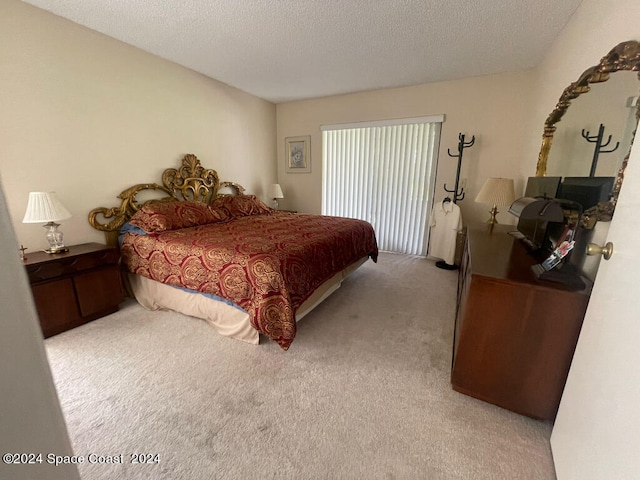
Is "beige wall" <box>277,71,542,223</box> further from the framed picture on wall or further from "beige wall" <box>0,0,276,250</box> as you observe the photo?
"beige wall" <box>0,0,276,250</box>

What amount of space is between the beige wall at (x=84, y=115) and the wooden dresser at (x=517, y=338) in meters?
3.26

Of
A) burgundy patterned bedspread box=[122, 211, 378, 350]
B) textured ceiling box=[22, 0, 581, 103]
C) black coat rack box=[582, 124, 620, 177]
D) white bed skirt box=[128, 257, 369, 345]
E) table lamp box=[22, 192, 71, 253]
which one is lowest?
white bed skirt box=[128, 257, 369, 345]

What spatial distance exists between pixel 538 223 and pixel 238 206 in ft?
10.5

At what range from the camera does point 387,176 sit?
4.07 m

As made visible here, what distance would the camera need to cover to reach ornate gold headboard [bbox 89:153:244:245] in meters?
2.62

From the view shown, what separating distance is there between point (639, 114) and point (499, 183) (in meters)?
1.49

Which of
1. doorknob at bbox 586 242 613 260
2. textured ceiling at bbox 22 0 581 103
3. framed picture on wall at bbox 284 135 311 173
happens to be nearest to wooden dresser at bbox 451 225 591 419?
doorknob at bbox 586 242 613 260

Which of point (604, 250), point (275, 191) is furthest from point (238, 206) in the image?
point (604, 250)

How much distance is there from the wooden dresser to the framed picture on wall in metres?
3.68

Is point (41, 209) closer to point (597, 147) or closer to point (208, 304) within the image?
point (208, 304)

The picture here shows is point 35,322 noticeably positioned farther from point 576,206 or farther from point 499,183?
point 499,183

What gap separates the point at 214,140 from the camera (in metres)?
3.62

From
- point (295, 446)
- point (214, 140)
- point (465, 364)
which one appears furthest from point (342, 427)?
point (214, 140)

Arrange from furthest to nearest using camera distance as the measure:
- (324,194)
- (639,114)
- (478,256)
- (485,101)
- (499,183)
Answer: (324,194) < (485,101) < (499,183) < (478,256) < (639,114)
